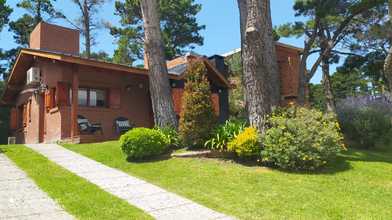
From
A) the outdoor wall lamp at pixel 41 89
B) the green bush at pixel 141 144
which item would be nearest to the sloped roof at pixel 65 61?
the outdoor wall lamp at pixel 41 89

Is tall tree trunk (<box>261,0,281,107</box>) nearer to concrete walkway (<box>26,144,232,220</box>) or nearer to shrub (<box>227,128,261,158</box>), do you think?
shrub (<box>227,128,261,158</box>)

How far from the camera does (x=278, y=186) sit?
721 centimetres

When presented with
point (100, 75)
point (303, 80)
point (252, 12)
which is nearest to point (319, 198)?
point (252, 12)

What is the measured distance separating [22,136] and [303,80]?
50.9 ft

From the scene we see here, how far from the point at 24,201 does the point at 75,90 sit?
8.55 metres

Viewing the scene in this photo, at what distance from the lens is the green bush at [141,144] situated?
375 inches

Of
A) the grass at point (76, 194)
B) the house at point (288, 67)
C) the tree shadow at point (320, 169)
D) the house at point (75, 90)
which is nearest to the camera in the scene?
the grass at point (76, 194)

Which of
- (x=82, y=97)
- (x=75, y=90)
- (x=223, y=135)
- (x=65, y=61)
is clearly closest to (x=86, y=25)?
(x=82, y=97)

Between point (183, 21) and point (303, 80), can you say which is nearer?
point (303, 80)

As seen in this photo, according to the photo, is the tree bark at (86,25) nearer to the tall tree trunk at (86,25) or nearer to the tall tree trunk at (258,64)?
the tall tree trunk at (86,25)

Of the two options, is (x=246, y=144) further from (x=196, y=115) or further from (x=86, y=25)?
(x=86, y=25)

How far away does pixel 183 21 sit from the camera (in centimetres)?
3438

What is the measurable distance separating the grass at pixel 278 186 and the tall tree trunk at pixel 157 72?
81.6 inches

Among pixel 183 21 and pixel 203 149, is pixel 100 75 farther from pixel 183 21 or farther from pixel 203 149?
pixel 183 21
